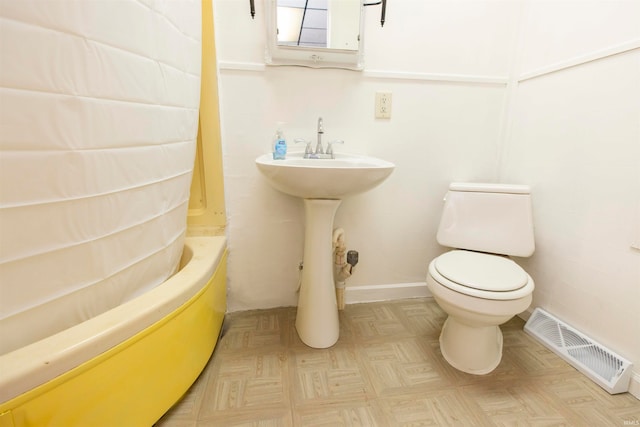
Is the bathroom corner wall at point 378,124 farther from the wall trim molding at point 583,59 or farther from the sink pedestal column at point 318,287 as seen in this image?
the sink pedestal column at point 318,287

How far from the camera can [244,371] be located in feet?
3.63

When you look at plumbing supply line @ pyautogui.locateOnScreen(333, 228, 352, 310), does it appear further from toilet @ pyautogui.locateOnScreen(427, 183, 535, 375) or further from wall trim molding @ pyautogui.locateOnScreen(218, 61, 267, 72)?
wall trim molding @ pyautogui.locateOnScreen(218, 61, 267, 72)

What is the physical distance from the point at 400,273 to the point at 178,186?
1.17 metres

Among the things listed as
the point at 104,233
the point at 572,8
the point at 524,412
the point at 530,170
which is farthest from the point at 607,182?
the point at 104,233

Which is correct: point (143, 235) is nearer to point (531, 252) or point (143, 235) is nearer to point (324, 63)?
point (324, 63)

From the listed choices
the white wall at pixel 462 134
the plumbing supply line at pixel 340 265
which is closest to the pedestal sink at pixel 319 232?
the plumbing supply line at pixel 340 265

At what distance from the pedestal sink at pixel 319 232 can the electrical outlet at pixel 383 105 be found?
227 millimetres

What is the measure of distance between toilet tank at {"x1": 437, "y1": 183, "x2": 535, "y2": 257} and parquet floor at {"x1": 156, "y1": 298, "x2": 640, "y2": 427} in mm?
413

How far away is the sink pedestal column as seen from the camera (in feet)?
3.91

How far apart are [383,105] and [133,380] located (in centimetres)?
136

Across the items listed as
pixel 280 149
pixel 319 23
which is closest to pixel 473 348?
pixel 280 149

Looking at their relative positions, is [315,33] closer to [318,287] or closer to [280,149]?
[280,149]

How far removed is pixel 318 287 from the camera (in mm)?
1221

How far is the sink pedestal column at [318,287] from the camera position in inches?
46.9
